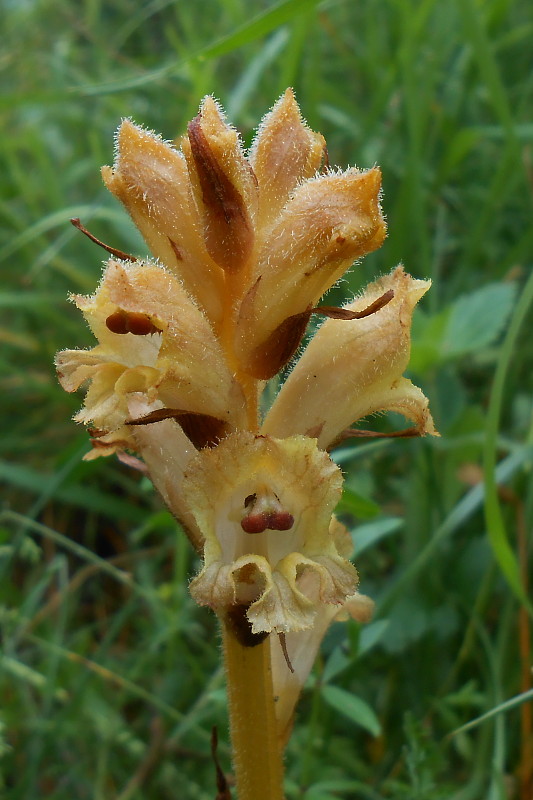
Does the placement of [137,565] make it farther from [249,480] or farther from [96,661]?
[249,480]

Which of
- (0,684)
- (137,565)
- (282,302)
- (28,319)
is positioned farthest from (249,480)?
(28,319)

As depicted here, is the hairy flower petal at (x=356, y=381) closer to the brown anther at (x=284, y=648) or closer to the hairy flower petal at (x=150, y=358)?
the hairy flower petal at (x=150, y=358)

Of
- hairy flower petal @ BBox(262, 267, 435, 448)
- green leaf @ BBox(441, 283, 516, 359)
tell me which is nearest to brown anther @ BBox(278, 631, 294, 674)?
hairy flower petal @ BBox(262, 267, 435, 448)

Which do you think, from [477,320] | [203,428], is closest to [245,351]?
[203,428]

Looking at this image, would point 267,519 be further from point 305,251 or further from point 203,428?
point 305,251

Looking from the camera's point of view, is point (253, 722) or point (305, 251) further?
point (253, 722)

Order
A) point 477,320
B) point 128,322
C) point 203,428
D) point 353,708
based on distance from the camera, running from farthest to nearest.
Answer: point 477,320 < point 353,708 < point 203,428 < point 128,322

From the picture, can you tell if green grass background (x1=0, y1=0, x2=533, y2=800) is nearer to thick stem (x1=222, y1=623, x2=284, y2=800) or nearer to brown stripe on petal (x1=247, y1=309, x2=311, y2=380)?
thick stem (x1=222, y1=623, x2=284, y2=800)
